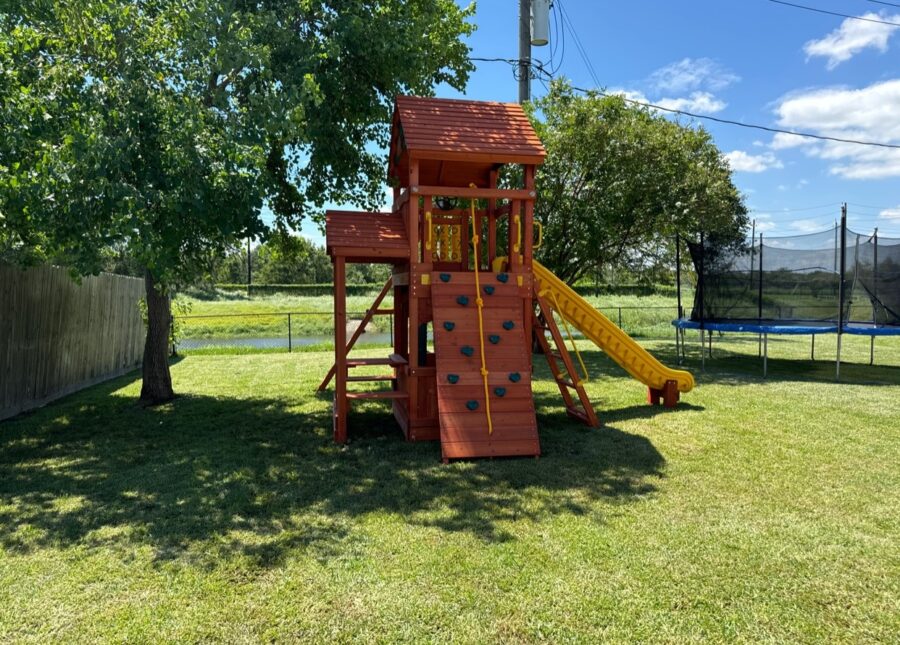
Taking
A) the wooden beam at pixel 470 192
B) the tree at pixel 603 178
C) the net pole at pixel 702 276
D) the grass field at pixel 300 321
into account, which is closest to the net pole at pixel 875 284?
the tree at pixel 603 178

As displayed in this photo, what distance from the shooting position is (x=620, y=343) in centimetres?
817

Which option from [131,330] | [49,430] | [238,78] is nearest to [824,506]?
[238,78]

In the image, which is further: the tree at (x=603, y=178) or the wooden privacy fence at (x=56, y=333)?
the tree at (x=603, y=178)

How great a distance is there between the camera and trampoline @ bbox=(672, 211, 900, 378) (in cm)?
1150

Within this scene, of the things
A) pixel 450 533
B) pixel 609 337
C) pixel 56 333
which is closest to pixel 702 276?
pixel 609 337

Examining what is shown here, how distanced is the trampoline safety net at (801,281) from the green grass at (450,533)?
207 inches

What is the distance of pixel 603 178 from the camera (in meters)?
13.2

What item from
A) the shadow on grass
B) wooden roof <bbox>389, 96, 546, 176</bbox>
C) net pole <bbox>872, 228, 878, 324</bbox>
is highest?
wooden roof <bbox>389, 96, 546, 176</bbox>

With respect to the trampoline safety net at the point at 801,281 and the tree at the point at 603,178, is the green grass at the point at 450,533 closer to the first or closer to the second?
the trampoline safety net at the point at 801,281

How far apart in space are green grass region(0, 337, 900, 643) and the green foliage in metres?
2.03

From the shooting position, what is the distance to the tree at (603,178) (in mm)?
12938

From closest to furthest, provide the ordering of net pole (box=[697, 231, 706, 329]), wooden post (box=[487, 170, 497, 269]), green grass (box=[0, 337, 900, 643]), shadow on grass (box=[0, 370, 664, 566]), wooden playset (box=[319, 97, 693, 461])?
green grass (box=[0, 337, 900, 643]) < shadow on grass (box=[0, 370, 664, 566]) < wooden playset (box=[319, 97, 693, 461]) < wooden post (box=[487, 170, 497, 269]) < net pole (box=[697, 231, 706, 329])

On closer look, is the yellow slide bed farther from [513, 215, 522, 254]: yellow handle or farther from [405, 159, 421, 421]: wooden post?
[405, 159, 421, 421]: wooden post

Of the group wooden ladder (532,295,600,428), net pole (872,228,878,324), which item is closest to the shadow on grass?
wooden ladder (532,295,600,428)
